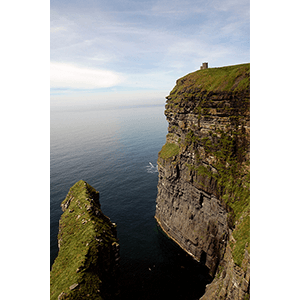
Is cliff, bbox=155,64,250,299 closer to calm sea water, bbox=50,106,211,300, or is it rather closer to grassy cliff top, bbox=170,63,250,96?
grassy cliff top, bbox=170,63,250,96

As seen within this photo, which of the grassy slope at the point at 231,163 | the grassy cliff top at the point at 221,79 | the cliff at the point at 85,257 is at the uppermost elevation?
the grassy cliff top at the point at 221,79

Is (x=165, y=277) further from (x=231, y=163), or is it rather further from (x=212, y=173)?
(x=231, y=163)

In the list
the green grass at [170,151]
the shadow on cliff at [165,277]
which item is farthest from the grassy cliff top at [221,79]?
the shadow on cliff at [165,277]

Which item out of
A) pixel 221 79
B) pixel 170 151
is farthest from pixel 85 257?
pixel 221 79

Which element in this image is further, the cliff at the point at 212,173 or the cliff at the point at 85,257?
the cliff at the point at 212,173

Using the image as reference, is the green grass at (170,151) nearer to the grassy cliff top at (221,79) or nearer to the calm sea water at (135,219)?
the grassy cliff top at (221,79)
